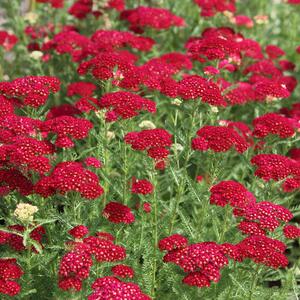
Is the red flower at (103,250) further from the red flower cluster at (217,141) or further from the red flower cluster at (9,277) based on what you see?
the red flower cluster at (217,141)

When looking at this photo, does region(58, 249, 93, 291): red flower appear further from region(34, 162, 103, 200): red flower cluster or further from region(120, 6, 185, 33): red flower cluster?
region(120, 6, 185, 33): red flower cluster

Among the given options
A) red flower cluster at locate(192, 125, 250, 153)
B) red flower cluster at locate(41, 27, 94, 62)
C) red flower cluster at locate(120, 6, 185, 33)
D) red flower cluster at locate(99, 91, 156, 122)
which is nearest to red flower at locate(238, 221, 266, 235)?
red flower cluster at locate(192, 125, 250, 153)

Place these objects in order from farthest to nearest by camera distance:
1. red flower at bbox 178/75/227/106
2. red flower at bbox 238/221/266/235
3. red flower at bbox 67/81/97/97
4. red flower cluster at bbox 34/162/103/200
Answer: red flower at bbox 67/81/97/97 < red flower at bbox 178/75/227/106 < red flower at bbox 238/221/266/235 < red flower cluster at bbox 34/162/103/200

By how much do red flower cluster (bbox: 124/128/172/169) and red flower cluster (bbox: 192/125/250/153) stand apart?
28cm

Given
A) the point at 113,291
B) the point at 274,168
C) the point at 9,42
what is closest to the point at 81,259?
the point at 113,291

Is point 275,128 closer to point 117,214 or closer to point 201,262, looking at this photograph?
point 117,214

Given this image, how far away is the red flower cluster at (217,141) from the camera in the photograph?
4.96 m

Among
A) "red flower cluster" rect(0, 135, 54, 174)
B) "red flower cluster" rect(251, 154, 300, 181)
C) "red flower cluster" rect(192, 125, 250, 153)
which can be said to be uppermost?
"red flower cluster" rect(0, 135, 54, 174)

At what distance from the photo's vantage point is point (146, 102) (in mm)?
5359

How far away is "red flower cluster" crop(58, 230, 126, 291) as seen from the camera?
385cm

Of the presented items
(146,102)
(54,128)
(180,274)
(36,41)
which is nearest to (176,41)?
(36,41)

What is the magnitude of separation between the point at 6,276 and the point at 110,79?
2371mm

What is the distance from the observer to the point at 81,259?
388 cm

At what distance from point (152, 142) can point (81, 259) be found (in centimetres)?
123
